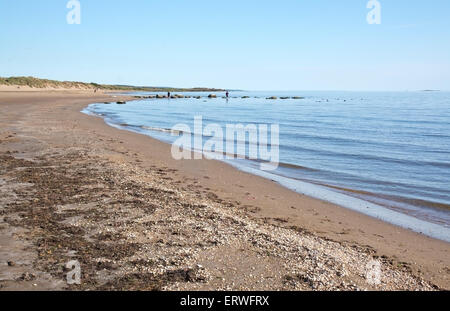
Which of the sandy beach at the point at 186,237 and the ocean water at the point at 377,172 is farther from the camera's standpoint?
the ocean water at the point at 377,172

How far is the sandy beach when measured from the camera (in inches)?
223

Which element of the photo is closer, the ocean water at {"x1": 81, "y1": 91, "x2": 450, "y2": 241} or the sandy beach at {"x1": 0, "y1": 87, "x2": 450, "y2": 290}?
the sandy beach at {"x1": 0, "y1": 87, "x2": 450, "y2": 290}

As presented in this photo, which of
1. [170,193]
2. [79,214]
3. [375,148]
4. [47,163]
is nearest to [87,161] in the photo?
[47,163]

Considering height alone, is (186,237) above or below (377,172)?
below

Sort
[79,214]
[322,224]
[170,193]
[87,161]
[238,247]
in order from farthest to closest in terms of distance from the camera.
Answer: [87,161], [170,193], [322,224], [79,214], [238,247]

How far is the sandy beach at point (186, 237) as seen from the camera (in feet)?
18.6

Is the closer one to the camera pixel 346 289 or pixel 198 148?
pixel 346 289

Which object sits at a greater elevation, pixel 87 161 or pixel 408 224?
pixel 87 161

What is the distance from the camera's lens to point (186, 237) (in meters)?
7.17

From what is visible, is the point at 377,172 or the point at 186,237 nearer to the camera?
the point at 186,237

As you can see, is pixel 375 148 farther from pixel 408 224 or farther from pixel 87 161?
pixel 87 161

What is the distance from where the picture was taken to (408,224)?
9367mm
